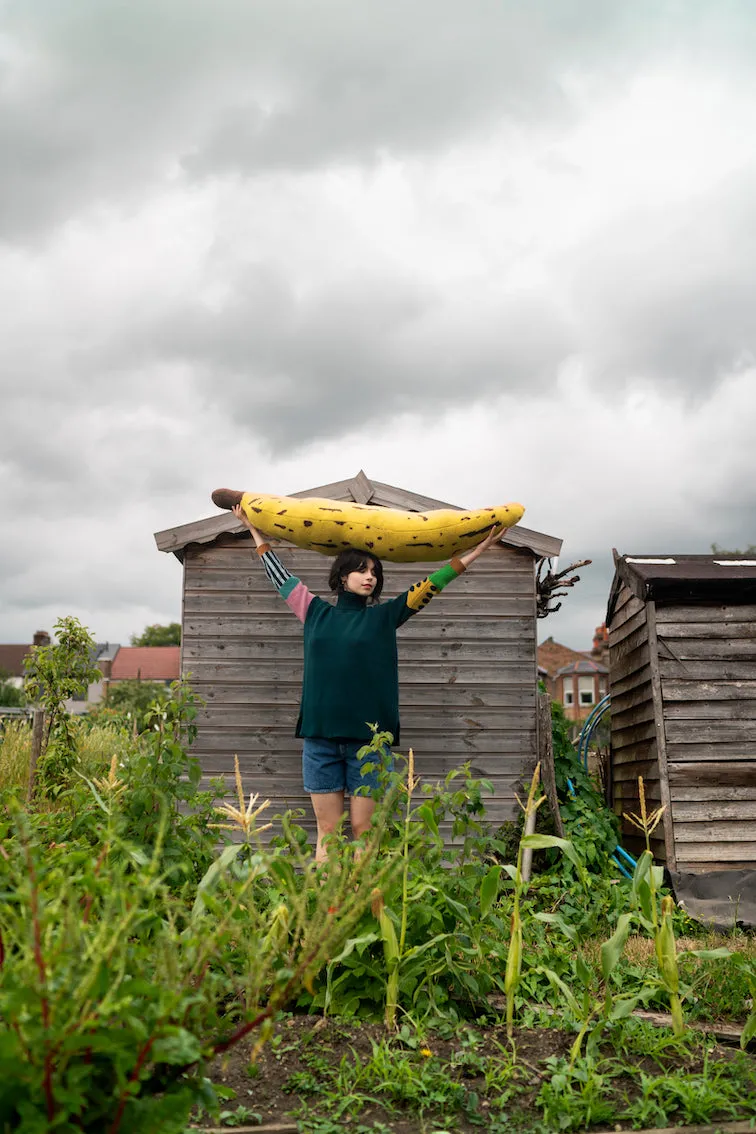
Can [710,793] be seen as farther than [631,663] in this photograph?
No

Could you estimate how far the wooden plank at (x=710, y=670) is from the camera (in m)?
7.19

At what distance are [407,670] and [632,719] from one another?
2.39m

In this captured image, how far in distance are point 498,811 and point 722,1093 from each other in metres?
4.07

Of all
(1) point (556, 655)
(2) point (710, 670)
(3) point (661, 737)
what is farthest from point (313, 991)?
(1) point (556, 655)

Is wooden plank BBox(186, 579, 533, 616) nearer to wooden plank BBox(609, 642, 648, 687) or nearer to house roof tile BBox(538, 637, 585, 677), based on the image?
wooden plank BBox(609, 642, 648, 687)

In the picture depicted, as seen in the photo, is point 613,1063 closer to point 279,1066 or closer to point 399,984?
point 399,984

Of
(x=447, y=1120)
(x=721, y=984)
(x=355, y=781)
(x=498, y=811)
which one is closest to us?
(x=447, y=1120)

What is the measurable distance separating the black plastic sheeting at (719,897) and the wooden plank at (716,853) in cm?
12

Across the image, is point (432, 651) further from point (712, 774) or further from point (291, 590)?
point (712, 774)

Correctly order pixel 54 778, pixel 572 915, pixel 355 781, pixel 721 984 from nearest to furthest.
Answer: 1. pixel 721 984
2. pixel 355 781
3. pixel 572 915
4. pixel 54 778

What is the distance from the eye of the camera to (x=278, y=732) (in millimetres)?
7191

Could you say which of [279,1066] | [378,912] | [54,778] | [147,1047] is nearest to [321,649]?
[378,912]

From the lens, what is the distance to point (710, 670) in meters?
7.20

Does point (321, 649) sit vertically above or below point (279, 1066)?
above
